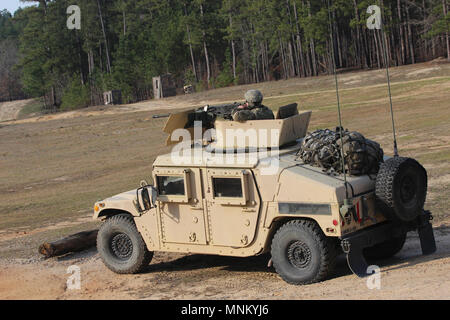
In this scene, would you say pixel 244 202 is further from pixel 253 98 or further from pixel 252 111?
pixel 253 98

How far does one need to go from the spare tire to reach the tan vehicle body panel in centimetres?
25

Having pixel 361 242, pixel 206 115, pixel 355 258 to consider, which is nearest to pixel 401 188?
pixel 361 242

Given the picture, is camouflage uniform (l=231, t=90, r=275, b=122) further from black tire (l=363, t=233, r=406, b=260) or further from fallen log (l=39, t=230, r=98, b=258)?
fallen log (l=39, t=230, r=98, b=258)

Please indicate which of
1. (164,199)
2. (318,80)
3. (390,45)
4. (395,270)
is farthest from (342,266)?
(390,45)

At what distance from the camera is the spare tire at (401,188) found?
8.95m

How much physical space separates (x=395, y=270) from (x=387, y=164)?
136cm

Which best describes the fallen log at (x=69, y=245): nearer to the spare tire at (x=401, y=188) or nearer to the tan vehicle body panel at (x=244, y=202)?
the tan vehicle body panel at (x=244, y=202)

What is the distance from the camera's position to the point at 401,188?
9117 mm

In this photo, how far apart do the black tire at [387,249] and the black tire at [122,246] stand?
323 centimetres

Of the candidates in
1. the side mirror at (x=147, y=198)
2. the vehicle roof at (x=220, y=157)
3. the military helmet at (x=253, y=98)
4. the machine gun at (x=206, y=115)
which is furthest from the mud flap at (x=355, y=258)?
the machine gun at (x=206, y=115)

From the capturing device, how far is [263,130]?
404 inches

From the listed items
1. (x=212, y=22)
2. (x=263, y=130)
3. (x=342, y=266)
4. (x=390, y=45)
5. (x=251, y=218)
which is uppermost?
(x=212, y=22)
